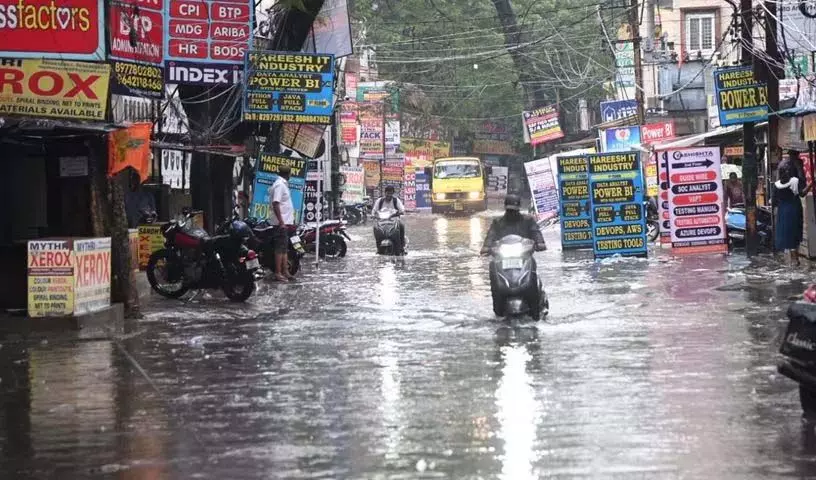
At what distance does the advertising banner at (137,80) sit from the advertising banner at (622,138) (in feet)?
69.9

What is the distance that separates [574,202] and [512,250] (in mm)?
13238

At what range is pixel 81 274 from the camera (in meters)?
14.3

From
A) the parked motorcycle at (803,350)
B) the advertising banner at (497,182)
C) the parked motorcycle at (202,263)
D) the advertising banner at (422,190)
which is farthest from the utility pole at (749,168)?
the advertising banner at (497,182)

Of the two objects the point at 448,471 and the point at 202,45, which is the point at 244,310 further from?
the point at 448,471

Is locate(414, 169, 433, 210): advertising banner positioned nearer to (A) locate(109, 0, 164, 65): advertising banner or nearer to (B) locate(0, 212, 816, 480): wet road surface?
(A) locate(109, 0, 164, 65): advertising banner

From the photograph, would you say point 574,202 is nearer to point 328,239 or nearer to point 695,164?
point 695,164

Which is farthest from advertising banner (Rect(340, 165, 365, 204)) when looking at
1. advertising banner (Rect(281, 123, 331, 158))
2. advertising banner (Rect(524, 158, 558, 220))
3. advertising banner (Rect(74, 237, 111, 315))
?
advertising banner (Rect(74, 237, 111, 315))

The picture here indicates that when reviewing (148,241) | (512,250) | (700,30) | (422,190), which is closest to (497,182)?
(422,190)

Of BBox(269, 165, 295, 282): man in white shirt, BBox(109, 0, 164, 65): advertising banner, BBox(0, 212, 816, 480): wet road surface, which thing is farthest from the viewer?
BBox(269, 165, 295, 282): man in white shirt

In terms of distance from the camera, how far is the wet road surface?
735cm

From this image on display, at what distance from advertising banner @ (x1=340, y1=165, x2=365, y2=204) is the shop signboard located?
37.4 metres

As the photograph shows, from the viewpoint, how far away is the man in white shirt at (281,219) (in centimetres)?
2125

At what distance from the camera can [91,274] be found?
574 inches

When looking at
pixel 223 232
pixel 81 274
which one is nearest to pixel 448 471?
pixel 81 274
